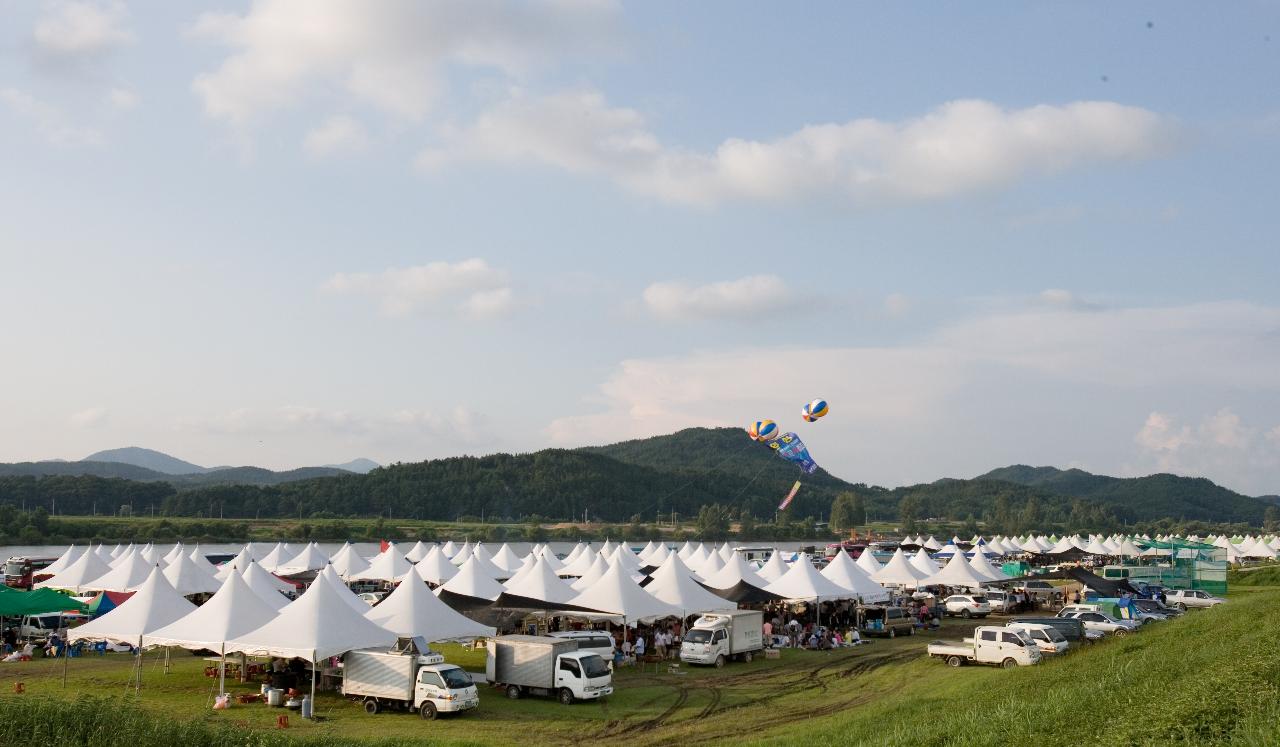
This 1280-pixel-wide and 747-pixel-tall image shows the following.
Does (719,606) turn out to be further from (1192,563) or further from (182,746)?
(1192,563)

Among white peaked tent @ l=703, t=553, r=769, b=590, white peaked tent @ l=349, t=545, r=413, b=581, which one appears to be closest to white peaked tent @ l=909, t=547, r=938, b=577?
white peaked tent @ l=703, t=553, r=769, b=590

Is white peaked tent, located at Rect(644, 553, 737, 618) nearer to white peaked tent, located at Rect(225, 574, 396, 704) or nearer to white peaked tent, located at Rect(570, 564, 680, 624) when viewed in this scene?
white peaked tent, located at Rect(570, 564, 680, 624)

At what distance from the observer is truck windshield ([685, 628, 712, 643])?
24984 mm

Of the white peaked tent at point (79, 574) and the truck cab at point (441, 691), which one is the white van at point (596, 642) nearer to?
the truck cab at point (441, 691)

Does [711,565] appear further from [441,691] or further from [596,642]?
[441,691]

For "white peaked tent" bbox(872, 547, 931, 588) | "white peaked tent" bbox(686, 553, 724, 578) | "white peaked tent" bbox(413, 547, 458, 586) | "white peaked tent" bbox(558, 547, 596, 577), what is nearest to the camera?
"white peaked tent" bbox(413, 547, 458, 586)

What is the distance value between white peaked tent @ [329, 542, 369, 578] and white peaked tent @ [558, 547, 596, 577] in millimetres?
8090

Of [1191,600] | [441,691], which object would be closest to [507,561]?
[441,691]

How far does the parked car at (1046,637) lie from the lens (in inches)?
921

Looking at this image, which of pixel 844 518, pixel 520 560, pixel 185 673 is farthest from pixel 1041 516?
pixel 185 673

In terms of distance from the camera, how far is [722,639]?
25094mm

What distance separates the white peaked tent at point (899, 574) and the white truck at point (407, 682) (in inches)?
951

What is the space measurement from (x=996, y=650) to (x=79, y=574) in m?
32.2

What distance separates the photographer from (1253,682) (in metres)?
10.8
